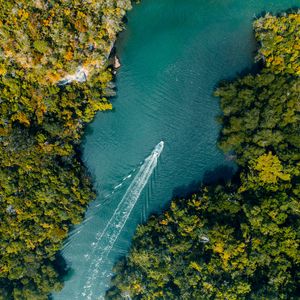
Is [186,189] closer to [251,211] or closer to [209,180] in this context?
[209,180]

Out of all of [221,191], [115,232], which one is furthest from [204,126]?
[115,232]

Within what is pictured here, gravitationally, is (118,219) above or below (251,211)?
above

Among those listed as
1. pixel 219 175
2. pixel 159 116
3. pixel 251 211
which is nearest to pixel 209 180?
pixel 219 175

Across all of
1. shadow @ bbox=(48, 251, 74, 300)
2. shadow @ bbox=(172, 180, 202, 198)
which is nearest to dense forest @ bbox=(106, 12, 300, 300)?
shadow @ bbox=(172, 180, 202, 198)

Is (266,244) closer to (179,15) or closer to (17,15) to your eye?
(179,15)

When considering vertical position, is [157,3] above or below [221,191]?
above

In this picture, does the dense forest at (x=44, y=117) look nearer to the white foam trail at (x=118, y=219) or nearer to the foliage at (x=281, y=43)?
the white foam trail at (x=118, y=219)
